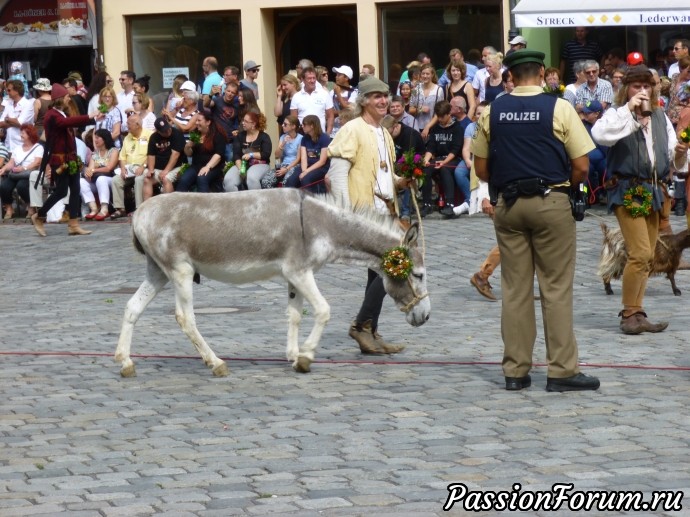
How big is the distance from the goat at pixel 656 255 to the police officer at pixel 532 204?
15.1ft

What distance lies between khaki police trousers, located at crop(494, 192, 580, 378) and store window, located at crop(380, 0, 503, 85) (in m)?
16.0

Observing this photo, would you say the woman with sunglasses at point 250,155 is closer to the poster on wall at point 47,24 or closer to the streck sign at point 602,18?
the streck sign at point 602,18

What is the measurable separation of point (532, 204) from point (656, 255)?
16.1 feet

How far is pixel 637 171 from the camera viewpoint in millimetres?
11516

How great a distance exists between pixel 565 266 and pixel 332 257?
1908 millimetres

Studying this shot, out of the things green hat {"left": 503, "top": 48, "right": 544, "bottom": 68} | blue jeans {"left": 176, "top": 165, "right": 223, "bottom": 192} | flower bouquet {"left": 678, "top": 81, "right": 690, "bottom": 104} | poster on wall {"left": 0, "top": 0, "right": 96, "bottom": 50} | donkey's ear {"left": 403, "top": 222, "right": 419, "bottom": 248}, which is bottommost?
blue jeans {"left": 176, "top": 165, "right": 223, "bottom": 192}

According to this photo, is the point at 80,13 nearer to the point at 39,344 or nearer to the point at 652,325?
the point at 39,344

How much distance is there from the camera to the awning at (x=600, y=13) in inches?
835

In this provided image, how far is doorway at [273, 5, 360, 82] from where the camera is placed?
1053 inches

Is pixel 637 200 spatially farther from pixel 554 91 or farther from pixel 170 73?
pixel 170 73

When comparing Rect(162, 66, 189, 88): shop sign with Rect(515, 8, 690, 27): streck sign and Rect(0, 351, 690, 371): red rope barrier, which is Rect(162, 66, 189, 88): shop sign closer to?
Rect(515, 8, 690, 27): streck sign

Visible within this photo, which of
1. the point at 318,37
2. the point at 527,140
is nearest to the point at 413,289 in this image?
the point at 527,140

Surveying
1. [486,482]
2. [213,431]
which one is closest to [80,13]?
[213,431]

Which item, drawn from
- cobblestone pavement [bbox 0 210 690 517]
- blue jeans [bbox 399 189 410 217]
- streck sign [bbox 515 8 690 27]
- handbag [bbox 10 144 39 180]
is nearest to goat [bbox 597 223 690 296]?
cobblestone pavement [bbox 0 210 690 517]
